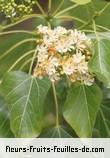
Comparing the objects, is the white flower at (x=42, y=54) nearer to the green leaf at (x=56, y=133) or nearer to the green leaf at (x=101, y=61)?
the green leaf at (x=101, y=61)

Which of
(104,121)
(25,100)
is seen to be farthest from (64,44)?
(104,121)

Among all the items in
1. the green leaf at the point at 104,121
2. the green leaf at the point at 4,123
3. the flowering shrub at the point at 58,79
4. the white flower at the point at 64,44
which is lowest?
the green leaf at the point at 104,121

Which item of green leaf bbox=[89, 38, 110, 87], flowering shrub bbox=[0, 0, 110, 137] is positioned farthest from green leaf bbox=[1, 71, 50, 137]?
green leaf bbox=[89, 38, 110, 87]

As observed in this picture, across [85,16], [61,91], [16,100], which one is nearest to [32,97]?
[16,100]

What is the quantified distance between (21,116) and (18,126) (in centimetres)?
2

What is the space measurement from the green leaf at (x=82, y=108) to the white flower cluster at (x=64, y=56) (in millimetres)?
45

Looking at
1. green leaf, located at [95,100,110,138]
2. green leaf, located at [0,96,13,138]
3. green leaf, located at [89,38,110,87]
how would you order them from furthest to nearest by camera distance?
1. green leaf, located at [95,100,110,138]
2. green leaf, located at [0,96,13,138]
3. green leaf, located at [89,38,110,87]

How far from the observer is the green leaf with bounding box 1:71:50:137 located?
810mm

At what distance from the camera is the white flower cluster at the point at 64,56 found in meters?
0.78

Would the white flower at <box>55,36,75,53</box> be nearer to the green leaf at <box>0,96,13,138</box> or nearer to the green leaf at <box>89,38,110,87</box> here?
the green leaf at <box>89,38,110,87</box>

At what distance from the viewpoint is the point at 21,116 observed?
814mm

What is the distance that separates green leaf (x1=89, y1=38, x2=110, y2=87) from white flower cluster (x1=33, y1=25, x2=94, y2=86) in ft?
0.05

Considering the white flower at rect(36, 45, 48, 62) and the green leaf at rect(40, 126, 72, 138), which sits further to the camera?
the green leaf at rect(40, 126, 72, 138)

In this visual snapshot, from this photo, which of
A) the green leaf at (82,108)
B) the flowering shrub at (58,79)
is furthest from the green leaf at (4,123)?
the green leaf at (82,108)
